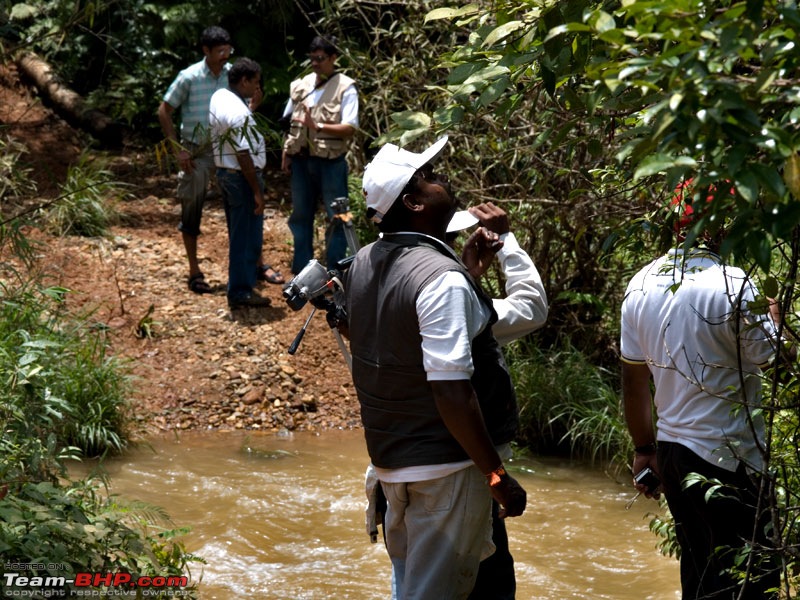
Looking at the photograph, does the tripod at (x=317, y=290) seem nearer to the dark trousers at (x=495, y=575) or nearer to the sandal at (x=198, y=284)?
the dark trousers at (x=495, y=575)

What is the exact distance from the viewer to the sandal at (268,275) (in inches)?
352

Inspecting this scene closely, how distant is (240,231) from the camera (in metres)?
8.23

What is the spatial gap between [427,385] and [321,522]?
2949 millimetres

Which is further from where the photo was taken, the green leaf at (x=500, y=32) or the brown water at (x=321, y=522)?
the brown water at (x=321, y=522)

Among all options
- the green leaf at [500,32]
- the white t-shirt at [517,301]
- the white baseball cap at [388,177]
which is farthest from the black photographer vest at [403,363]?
the green leaf at [500,32]

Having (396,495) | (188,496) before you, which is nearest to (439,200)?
(396,495)

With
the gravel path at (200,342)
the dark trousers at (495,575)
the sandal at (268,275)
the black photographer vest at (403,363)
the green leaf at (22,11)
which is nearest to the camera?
the black photographer vest at (403,363)

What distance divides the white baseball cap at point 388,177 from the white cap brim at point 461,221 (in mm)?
415

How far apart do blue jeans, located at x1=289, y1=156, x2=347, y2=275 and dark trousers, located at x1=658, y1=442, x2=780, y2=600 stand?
5077mm

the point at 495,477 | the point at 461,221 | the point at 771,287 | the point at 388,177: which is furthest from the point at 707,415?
the point at 388,177

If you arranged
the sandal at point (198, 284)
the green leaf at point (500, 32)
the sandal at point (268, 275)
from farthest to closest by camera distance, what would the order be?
the sandal at point (268, 275)
the sandal at point (198, 284)
the green leaf at point (500, 32)

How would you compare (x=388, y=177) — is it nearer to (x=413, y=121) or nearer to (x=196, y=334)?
(x=413, y=121)

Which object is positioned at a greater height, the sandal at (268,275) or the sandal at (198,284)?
the sandal at (268,275)

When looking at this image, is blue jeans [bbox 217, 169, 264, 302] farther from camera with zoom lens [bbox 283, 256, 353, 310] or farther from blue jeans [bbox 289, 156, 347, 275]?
camera with zoom lens [bbox 283, 256, 353, 310]
